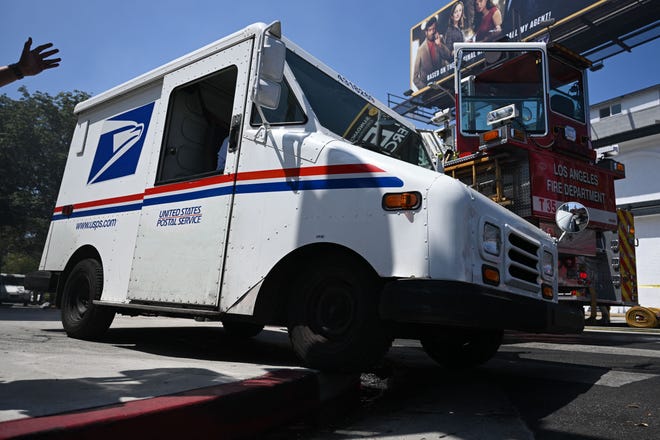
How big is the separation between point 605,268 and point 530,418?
4813mm

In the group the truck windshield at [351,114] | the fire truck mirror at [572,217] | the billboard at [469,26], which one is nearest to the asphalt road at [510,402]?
the fire truck mirror at [572,217]

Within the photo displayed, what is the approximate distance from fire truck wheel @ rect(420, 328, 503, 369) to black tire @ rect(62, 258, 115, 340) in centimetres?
344

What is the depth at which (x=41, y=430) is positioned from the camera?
175 cm

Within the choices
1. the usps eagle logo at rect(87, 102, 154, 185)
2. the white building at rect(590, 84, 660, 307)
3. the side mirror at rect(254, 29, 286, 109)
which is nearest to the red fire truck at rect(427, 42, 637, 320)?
the side mirror at rect(254, 29, 286, 109)

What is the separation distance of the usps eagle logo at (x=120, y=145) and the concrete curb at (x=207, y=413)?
3.30 m

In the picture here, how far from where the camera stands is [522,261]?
3.62 meters

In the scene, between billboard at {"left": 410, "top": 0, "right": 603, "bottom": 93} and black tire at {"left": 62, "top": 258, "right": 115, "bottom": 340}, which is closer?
black tire at {"left": 62, "top": 258, "right": 115, "bottom": 340}

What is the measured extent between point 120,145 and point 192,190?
69.0 inches

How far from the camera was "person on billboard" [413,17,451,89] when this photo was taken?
106 feet

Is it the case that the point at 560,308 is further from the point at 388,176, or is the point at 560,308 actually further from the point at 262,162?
the point at 262,162

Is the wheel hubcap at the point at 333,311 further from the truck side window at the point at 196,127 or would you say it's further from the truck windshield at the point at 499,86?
the truck windshield at the point at 499,86

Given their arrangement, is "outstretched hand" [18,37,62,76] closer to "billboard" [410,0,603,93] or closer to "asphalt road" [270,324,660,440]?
"asphalt road" [270,324,660,440]

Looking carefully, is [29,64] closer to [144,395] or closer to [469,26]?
[144,395]

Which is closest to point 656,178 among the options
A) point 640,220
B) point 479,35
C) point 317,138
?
point 640,220
